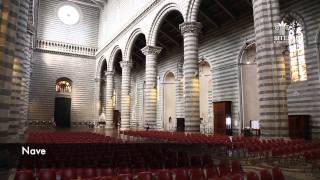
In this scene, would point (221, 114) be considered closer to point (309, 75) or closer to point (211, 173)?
point (309, 75)

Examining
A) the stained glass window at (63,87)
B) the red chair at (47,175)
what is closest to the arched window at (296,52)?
the red chair at (47,175)

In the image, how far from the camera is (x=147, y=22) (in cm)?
2494

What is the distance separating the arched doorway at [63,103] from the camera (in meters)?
37.8

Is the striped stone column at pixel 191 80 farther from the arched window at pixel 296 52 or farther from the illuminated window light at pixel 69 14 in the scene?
the illuminated window light at pixel 69 14

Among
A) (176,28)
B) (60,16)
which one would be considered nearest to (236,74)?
(176,28)

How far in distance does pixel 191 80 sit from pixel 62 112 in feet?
84.6

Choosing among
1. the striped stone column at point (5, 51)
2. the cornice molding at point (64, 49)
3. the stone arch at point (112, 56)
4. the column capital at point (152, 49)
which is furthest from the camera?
the cornice molding at point (64, 49)

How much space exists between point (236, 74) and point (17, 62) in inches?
625

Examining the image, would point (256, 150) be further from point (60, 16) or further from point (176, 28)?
point (60, 16)

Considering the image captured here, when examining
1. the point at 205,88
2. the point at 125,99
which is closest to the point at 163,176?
the point at 205,88

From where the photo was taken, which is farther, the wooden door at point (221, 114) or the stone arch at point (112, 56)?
the stone arch at point (112, 56)

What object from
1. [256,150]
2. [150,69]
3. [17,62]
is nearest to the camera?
[256,150]

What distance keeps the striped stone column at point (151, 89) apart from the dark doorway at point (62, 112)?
18.9 meters

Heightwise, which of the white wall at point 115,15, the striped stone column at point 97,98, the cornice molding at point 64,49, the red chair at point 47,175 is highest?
the white wall at point 115,15
